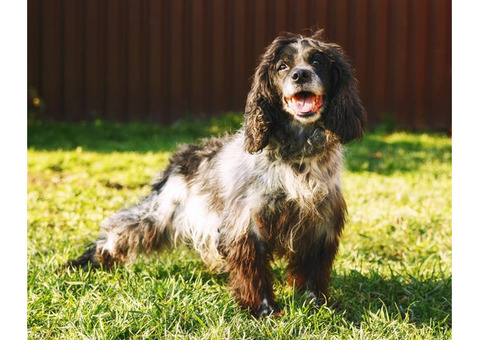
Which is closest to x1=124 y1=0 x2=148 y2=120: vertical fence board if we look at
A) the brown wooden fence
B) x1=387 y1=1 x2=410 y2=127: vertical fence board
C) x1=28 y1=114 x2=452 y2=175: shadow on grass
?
the brown wooden fence

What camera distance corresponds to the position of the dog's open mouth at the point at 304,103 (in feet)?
10.4

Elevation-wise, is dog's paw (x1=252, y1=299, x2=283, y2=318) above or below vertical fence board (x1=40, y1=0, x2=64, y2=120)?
below

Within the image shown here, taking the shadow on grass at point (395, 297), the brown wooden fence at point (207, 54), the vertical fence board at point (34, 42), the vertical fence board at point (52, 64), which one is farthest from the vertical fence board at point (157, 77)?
the shadow on grass at point (395, 297)

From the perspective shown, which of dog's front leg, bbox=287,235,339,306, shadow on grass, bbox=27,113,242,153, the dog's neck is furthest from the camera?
shadow on grass, bbox=27,113,242,153

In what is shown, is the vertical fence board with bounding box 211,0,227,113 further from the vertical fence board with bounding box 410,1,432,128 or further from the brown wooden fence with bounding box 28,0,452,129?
the vertical fence board with bounding box 410,1,432,128

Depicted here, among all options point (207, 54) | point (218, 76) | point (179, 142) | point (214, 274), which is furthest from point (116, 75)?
point (214, 274)

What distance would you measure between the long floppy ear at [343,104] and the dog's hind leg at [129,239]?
50.6 inches

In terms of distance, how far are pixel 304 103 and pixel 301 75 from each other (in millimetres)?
166

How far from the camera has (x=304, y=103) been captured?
3.21m

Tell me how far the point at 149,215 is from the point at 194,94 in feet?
24.0

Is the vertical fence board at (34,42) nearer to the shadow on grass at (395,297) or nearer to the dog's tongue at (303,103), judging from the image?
the shadow on grass at (395,297)

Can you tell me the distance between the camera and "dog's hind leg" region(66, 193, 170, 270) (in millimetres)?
3914

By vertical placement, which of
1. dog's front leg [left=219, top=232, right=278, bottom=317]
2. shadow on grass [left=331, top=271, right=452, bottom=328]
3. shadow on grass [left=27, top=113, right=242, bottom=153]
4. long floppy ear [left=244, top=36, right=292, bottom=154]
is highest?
long floppy ear [left=244, top=36, right=292, bottom=154]
